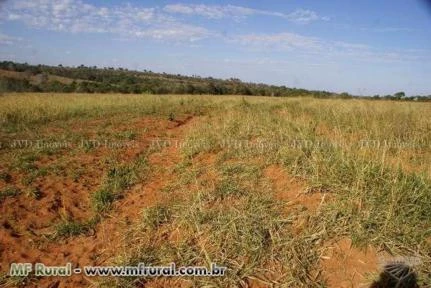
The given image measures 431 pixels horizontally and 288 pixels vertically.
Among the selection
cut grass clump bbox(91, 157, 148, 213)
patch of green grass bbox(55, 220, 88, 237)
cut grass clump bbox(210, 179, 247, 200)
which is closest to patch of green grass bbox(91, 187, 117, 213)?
cut grass clump bbox(91, 157, 148, 213)

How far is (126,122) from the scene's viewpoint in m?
12.3

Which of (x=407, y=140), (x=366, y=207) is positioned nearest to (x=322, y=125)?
(x=407, y=140)

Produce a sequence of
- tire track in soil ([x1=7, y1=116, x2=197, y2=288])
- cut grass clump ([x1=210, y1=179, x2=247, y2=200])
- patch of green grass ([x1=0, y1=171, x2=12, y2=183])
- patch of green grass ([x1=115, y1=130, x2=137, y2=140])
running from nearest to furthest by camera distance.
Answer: tire track in soil ([x1=7, y1=116, x2=197, y2=288]), cut grass clump ([x1=210, y1=179, x2=247, y2=200]), patch of green grass ([x1=0, y1=171, x2=12, y2=183]), patch of green grass ([x1=115, y1=130, x2=137, y2=140])

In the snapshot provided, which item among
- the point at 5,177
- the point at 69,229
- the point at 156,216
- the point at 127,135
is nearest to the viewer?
the point at 69,229

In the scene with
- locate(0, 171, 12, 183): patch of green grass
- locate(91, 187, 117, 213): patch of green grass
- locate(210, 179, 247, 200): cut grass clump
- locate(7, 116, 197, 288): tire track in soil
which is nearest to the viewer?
locate(7, 116, 197, 288): tire track in soil

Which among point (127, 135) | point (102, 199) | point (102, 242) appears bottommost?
point (102, 242)

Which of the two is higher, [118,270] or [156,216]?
[156,216]

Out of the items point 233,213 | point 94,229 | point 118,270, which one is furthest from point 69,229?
point 233,213

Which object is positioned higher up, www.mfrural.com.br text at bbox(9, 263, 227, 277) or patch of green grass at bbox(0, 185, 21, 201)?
patch of green grass at bbox(0, 185, 21, 201)

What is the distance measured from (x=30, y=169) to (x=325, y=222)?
4662 millimetres

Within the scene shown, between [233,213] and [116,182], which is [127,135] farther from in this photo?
[233,213]

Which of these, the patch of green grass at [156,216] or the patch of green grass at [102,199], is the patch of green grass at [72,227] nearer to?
the patch of green grass at [102,199]

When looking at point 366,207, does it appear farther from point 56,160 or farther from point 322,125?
point 322,125

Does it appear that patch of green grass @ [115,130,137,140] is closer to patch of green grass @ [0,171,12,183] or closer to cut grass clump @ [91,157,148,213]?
cut grass clump @ [91,157,148,213]
